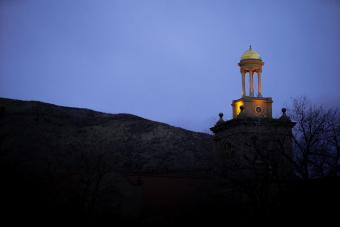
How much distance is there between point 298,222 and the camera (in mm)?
36438

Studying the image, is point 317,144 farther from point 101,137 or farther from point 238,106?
point 101,137

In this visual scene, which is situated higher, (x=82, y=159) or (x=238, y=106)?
(x=238, y=106)

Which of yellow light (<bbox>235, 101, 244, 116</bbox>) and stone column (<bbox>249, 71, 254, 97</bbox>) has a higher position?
stone column (<bbox>249, 71, 254, 97</bbox>)

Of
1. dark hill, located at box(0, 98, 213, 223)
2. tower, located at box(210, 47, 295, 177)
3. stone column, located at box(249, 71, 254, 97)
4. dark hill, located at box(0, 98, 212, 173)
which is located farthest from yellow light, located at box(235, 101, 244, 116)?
dark hill, located at box(0, 98, 212, 173)

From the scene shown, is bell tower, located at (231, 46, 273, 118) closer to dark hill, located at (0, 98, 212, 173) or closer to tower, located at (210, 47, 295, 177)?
tower, located at (210, 47, 295, 177)

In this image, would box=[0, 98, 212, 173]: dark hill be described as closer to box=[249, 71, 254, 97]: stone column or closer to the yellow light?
the yellow light

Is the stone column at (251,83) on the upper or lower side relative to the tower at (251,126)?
upper

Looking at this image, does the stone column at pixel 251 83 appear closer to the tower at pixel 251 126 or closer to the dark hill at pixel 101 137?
the tower at pixel 251 126

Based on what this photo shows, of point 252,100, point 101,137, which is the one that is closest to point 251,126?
point 252,100

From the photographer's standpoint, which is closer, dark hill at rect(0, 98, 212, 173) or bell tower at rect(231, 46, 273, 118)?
bell tower at rect(231, 46, 273, 118)

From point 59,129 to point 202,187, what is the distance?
28.7m

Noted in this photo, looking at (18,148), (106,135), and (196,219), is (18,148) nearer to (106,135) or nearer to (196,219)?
(106,135)

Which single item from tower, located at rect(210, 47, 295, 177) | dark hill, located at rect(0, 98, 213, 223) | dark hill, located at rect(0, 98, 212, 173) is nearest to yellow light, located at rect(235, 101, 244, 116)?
tower, located at rect(210, 47, 295, 177)

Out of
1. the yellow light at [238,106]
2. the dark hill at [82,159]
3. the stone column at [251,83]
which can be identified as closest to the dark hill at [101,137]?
the dark hill at [82,159]
